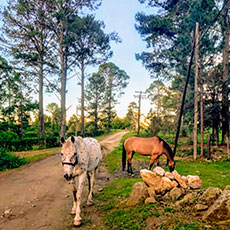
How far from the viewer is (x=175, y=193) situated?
4652 mm

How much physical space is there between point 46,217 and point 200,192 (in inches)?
146

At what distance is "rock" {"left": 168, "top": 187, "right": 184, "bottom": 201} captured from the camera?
461 cm

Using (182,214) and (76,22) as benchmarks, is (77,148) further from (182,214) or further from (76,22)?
(76,22)

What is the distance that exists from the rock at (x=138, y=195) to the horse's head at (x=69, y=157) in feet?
5.73

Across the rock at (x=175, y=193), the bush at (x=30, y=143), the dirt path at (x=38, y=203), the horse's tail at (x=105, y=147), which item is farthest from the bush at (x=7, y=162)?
the rock at (x=175, y=193)

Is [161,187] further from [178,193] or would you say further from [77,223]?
[77,223]

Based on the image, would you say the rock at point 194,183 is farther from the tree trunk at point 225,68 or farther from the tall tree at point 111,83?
the tall tree at point 111,83

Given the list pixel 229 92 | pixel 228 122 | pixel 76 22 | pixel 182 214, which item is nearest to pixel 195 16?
pixel 229 92

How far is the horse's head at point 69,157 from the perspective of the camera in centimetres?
412

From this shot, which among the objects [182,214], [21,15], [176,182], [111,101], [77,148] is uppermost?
[21,15]

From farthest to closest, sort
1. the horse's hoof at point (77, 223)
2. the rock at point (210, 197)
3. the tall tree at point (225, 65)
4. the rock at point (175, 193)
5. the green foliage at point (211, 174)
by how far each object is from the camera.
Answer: the tall tree at point (225, 65)
the green foliage at point (211, 174)
the rock at point (175, 193)
the horse's hoof at point (77, 223)
the rock at point (210, 197)

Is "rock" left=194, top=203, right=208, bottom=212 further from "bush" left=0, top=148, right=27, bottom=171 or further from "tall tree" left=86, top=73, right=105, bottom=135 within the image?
"tall tree" left=86, top=73, right=105, bottom=135

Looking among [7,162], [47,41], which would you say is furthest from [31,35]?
[7,162]

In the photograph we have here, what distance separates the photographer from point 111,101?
4681cm
